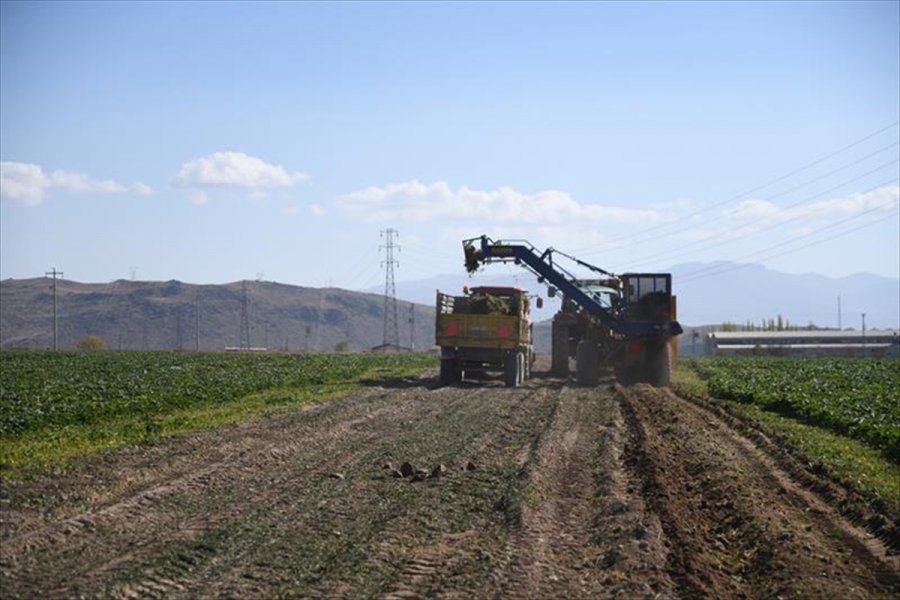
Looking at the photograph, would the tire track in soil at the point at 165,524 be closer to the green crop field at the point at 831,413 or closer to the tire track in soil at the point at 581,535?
the tire track in soil at the point at 581,535

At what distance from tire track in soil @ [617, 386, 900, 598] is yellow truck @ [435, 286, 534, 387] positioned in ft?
47.5

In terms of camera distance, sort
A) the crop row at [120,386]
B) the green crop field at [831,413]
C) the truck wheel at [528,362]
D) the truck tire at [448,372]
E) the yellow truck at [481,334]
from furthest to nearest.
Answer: the truck wheel at [528,362]
the truck tire at [448,372]
the yellow truck at [481,334]
the crop row at [120,386]
the green crop field at [831,413]

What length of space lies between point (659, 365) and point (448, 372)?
695 centimetres

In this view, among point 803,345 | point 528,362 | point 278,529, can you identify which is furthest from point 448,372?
point 803,345

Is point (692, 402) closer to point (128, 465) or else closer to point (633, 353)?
point (633, 353)

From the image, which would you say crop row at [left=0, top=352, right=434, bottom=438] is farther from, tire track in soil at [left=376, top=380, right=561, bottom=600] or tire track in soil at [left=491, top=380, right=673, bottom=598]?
tire track in soil at [left=376, top=380, right=561, bottom=600]

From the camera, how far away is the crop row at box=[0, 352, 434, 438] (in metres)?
24.0

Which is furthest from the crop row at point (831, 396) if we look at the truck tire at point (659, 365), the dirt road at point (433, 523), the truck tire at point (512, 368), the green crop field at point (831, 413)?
the truck tire at point (512, 368)

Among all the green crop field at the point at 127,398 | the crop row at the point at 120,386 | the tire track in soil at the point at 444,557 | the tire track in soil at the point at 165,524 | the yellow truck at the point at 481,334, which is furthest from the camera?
the yellow truck at the point at 481,334

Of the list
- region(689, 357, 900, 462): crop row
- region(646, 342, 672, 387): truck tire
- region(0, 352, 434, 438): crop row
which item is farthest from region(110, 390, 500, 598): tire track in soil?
region(646, 342, 672, 387): truck tire

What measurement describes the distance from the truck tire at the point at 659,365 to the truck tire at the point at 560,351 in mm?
3220

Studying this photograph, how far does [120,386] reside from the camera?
32.3 m

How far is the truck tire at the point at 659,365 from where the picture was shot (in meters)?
36.5

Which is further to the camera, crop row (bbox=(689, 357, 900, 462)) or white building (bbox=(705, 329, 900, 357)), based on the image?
white building (bbox=(705, 329, 900, 357))
